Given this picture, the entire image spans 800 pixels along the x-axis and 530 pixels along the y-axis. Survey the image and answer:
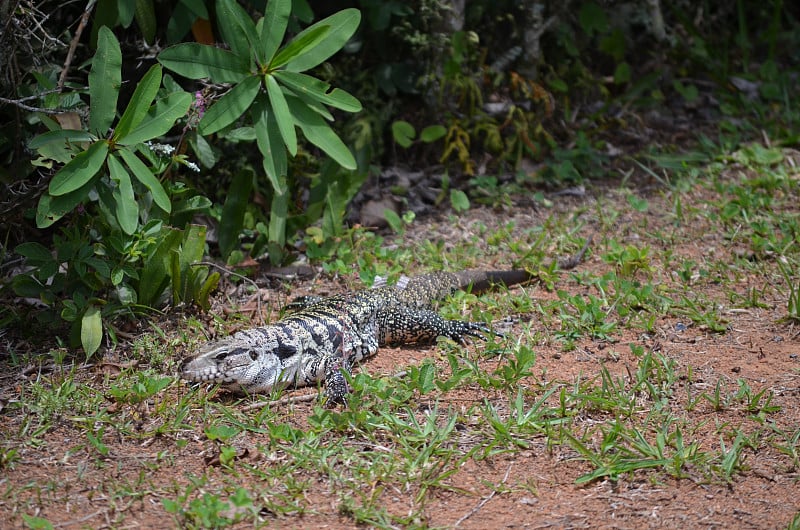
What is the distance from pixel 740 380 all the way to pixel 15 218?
4563 millimetres

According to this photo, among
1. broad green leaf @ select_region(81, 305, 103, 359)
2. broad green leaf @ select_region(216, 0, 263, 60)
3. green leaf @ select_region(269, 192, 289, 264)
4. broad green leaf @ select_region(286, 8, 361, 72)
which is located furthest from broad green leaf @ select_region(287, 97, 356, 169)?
broad green leaf @ select_region(81, 305, 103, 359)

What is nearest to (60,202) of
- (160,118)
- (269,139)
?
(160,118)

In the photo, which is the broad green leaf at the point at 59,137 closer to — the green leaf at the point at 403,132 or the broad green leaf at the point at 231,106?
the broad green leaf at the point at 231,106

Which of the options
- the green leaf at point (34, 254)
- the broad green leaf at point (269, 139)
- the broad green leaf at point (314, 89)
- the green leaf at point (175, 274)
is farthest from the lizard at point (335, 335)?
the broad green leaf at point (314, 89)

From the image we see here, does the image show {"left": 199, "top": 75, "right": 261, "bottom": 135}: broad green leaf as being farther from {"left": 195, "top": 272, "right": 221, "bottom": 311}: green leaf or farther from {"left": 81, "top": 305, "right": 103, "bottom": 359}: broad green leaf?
{"left": 81, "top": 305, "right": 103, "bottom": 359}: broad green leaf

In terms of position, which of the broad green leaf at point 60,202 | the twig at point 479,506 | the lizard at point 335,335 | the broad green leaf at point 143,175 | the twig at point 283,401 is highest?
the broad green leaf at point 143,175

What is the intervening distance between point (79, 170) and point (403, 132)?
12.1 feet

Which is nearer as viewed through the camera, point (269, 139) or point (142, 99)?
point (142, 99)

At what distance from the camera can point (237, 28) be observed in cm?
470

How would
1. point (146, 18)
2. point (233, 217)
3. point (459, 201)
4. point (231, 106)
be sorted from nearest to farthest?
point (231, 106) < point (146, 18) < point (233, 217) < point (459, 201)

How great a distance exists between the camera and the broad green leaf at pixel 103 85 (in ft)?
14.7

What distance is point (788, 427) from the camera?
4.14 meters

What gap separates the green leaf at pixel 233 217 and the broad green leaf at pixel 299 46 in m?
1.39

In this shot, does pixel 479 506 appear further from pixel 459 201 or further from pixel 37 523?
pixel 459 201
